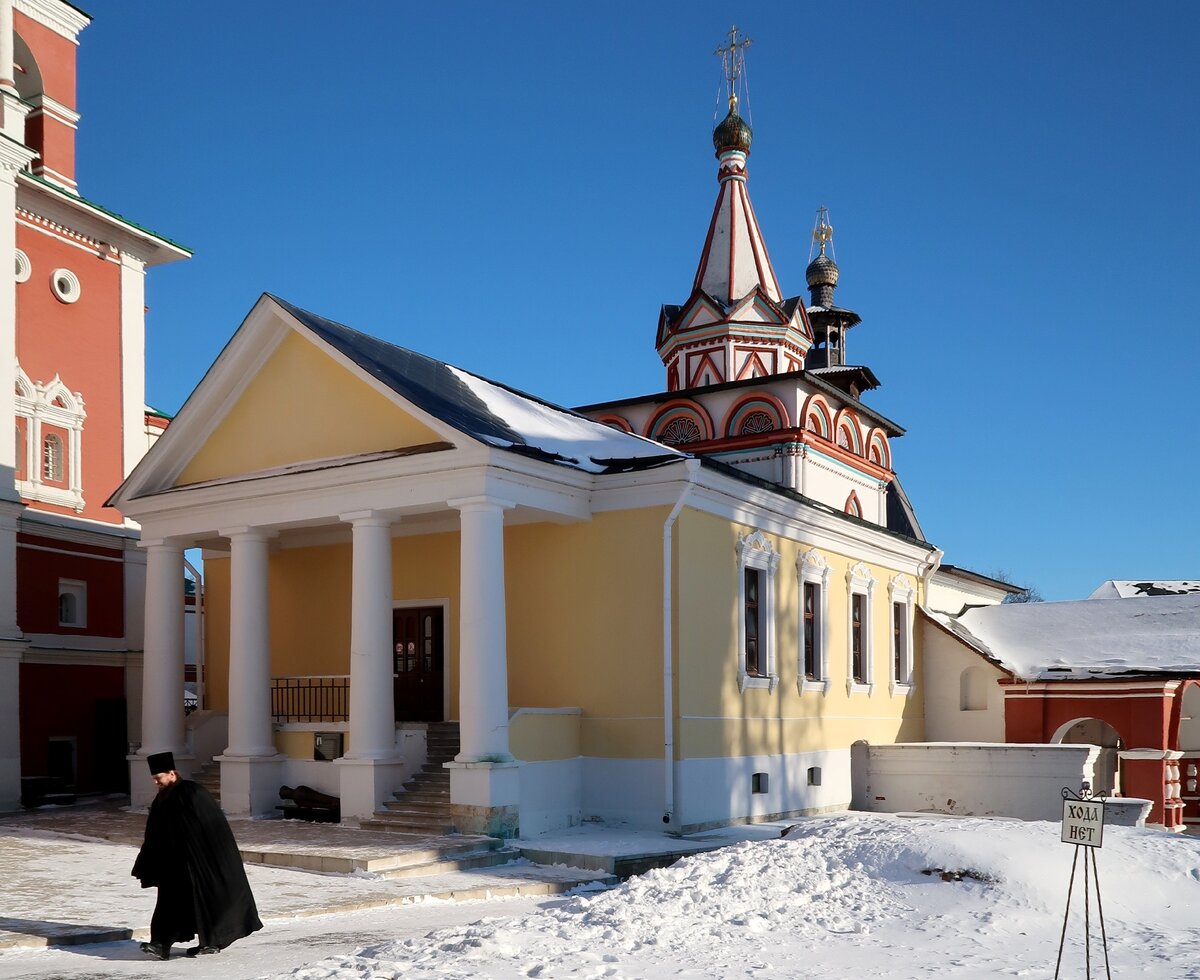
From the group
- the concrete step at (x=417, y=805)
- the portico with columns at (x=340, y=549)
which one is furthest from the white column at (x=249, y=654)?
the concrete step at (x=417, y=805)

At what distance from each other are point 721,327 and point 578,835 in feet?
57.4

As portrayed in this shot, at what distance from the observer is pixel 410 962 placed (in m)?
8.16

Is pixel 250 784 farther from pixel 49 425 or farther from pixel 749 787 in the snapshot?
pixel 49 425

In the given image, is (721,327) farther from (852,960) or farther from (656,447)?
(852,960)

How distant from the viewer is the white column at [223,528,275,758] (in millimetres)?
17391

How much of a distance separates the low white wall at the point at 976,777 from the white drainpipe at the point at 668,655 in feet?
19.5

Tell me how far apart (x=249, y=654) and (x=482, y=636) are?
154 inches

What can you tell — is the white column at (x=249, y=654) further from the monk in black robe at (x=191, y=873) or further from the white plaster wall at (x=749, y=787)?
the monk in black robe at (x=191, y=873)

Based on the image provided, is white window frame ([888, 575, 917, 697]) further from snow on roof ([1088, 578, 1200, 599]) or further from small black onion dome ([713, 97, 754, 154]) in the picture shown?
small black onion dome ([713, 97, 754, 154])

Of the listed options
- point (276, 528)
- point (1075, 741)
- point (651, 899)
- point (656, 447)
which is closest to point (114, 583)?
point (276, 528)

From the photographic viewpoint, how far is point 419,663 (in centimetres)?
1912

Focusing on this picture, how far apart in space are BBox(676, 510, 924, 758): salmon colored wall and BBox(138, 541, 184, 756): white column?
7312 mm

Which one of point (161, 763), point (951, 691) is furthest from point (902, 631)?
point (161, 763)

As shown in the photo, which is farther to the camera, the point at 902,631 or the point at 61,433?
the point at 902,631
